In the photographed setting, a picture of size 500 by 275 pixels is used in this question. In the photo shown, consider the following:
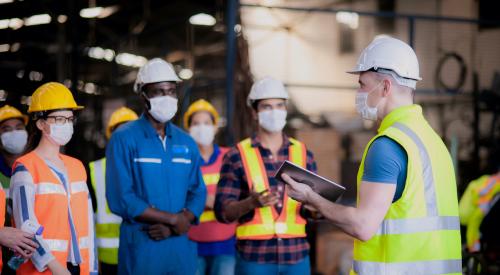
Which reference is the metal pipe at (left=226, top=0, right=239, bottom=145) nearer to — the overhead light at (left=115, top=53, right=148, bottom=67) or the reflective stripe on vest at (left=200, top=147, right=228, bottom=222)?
the reflective stripe on vest at (left=200, top=147, right=228, bottom=222)

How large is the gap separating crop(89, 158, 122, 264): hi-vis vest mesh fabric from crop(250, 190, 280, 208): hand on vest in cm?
156

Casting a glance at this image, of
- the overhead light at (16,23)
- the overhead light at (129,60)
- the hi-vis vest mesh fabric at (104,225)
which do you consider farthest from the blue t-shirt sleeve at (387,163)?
the overhead light at (129,60)

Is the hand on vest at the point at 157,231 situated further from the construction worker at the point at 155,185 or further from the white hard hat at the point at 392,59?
the white hard hat at the point at 392,59

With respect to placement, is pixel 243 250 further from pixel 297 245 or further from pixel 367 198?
pixel 367 198

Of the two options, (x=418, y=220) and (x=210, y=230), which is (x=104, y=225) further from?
(x=418, y=220)

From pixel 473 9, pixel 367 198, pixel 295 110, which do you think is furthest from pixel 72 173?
pixel 473 9

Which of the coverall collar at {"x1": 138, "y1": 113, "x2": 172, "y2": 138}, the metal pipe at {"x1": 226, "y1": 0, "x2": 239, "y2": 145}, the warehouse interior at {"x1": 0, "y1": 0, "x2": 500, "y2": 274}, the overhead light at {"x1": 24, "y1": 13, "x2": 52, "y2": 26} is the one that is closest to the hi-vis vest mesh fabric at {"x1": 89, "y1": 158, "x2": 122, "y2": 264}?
the coverall collar at {"x1": 138, "y1": 113, "x2": 172, "y2": 138}

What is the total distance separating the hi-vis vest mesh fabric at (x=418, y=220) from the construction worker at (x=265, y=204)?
4.60 ft

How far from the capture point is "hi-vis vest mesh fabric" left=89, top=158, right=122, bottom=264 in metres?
5.21

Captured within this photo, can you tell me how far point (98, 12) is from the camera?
1697 centimetres

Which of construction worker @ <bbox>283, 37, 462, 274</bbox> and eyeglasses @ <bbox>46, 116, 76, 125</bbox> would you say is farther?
eyeglasses @ <bbox>46, 116, 76, 125</bbox>

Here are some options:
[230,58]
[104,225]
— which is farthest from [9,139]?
[230,58]

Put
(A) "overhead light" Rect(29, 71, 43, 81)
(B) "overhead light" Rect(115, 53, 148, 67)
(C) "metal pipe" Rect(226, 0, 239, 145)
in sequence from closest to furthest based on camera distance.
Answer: (C) "metal pipe" Rect(226, 0, 239, 145) < (B) "overhead light" Rect(115, 53, 148, 67) < (A) "overhead light" Rect(29, 71, 43, 81)

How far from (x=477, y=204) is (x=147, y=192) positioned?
13.2 feet
